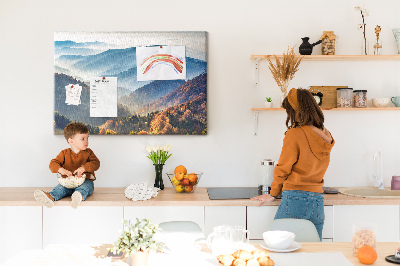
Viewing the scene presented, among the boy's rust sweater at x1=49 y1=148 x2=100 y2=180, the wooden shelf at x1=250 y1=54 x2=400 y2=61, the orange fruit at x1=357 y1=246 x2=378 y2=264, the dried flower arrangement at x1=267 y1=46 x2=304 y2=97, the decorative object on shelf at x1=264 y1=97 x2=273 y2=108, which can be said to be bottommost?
the orange fruit at x1=357 y1=246 x2=378 y2=264

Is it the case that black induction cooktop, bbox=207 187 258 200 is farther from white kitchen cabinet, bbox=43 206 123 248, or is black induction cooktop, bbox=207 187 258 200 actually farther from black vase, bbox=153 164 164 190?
white kitchen cabinet, bbox=43 206 123 248

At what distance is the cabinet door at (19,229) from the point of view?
9.62ft

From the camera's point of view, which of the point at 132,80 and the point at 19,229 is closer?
the point at 19,229

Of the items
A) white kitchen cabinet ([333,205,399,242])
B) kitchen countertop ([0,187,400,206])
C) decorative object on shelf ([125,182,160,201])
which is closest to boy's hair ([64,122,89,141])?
kitchen countertop ([0,187,400,206])

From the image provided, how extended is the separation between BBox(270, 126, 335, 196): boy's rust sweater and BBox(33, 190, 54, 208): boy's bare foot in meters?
1.50

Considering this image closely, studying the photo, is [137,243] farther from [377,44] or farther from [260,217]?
[377,44]

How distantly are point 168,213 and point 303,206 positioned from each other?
2.94 feet

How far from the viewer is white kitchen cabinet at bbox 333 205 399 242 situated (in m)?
2.94

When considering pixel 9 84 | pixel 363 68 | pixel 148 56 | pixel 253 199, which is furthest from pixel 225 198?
pixel 9 84

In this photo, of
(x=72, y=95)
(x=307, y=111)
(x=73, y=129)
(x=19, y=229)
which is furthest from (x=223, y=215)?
(x=72, y=95)

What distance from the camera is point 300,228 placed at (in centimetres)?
224

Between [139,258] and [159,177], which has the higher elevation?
[159,177]

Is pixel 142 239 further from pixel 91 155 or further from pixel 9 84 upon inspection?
pixel 9 84

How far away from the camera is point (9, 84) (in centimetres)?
346
